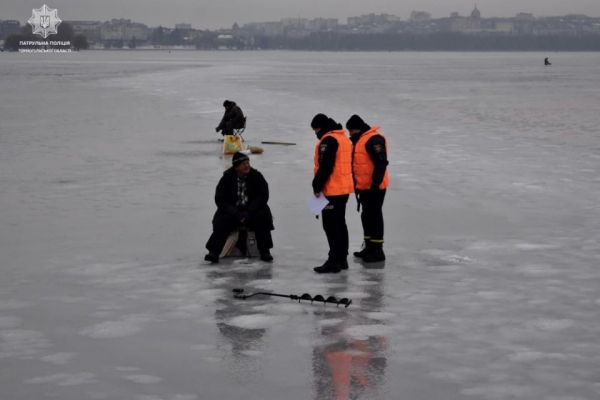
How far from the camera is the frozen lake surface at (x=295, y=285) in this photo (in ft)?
20.4

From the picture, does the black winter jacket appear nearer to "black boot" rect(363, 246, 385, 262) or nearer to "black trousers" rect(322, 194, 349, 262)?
"black trousers" rect(322, 194, 349, 262)

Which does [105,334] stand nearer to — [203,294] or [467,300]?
[203,294]

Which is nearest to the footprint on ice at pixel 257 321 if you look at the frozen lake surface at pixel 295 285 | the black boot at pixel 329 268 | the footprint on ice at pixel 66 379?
the frozen lake surface at pixel 295 285

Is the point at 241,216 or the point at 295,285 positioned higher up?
the point at 241,216

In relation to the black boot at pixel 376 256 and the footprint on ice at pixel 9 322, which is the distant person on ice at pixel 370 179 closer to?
the black boot at pixel 376 256

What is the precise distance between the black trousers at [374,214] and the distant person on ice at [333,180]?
0.46m

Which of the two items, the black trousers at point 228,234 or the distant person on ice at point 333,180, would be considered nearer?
the distant person on ice at point 333,180

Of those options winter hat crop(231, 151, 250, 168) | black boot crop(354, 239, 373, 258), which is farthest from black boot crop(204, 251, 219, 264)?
black boot crop(354, 239, 373, 258)

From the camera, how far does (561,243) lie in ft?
34.8

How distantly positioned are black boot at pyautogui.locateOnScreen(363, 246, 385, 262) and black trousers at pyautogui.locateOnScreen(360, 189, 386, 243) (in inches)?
3.5

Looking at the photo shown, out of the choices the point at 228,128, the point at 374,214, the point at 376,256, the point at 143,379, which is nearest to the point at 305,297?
the point at 376,256

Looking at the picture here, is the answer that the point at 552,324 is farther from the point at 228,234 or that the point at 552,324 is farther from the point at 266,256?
the point at 228,234

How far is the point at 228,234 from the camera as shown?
9781 millimetres

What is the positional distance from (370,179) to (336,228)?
0.72 metres
